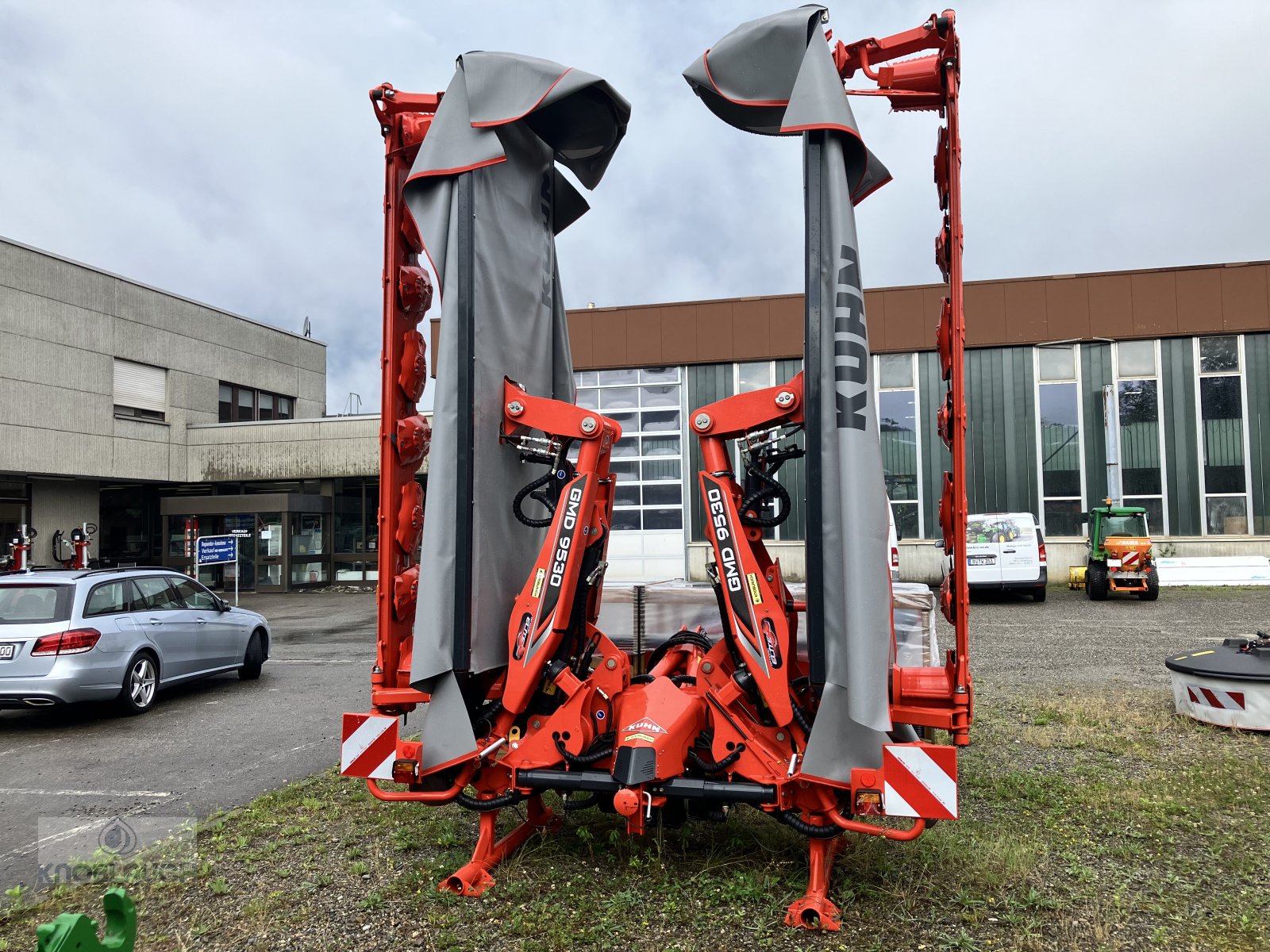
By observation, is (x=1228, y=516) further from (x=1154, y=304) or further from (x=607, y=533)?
(x=607, y=533)

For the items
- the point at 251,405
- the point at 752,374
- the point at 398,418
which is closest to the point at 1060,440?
the point at 752,374

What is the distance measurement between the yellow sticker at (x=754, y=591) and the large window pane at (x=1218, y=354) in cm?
2197

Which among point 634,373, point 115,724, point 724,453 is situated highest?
point 634,373

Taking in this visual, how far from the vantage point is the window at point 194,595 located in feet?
32.1

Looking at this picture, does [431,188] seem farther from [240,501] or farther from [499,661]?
[240,501]

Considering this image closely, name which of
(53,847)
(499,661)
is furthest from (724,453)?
(53,847)

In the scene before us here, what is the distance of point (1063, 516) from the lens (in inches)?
840

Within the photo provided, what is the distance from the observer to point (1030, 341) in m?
21.7

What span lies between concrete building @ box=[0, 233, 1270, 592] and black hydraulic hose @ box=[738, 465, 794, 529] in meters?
16.5

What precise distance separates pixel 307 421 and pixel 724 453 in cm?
2382

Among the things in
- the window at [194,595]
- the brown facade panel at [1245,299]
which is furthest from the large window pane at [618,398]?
the brown facade panel at [1245,299]

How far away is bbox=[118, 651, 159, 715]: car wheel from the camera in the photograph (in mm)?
8352

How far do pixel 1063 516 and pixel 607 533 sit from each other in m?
20.0

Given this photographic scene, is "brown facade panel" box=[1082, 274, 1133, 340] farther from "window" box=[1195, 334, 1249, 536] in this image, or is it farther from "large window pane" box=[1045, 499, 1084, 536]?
"large window pane" box=[1045, 499, 1084, 536]
